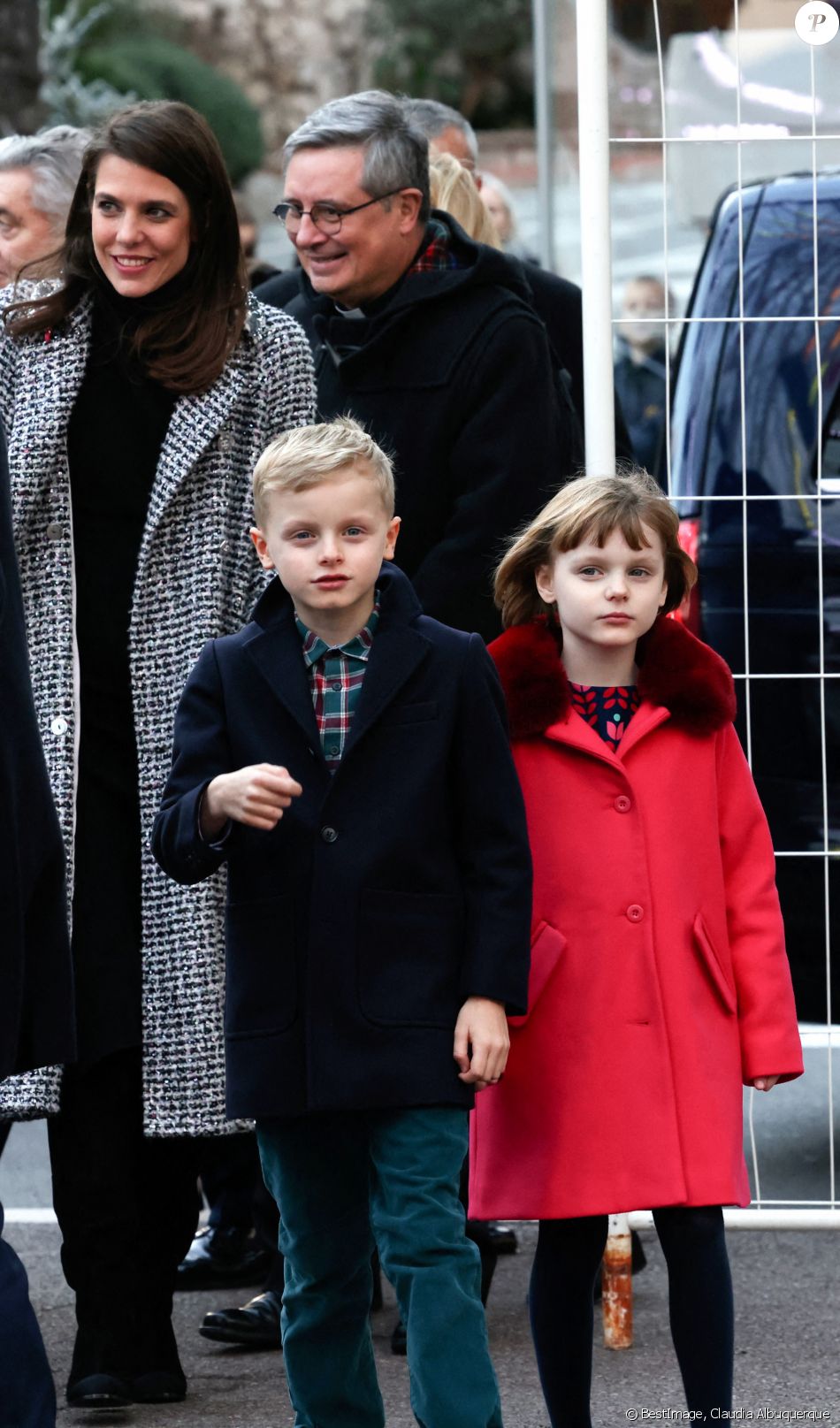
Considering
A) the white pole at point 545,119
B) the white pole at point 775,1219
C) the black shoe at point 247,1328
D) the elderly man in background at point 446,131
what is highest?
the white pole at point 545,119

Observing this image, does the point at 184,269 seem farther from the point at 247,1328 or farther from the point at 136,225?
the point at 247,1328

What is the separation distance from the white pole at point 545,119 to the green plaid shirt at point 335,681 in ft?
23.3

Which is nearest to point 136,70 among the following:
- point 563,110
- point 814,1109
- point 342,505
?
point 563,110

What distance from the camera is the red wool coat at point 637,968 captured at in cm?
341

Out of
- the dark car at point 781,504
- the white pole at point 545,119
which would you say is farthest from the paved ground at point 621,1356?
the white pole at point 545,119

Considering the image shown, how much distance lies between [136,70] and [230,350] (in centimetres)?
3060

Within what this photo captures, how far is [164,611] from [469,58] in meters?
32.7

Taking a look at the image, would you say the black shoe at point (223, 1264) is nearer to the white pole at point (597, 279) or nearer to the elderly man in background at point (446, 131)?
the white pole at point (597, 279)

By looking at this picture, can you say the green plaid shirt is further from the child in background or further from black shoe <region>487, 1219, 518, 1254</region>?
black shoe <region>487, 1219, 518, 1254</region>

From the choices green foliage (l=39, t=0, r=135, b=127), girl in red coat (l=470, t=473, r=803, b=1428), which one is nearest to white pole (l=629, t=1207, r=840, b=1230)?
girl in red coat (l=470, t=473, r=803, b=1428)

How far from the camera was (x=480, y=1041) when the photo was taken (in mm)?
3219

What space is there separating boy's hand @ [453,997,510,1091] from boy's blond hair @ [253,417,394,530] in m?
0.67

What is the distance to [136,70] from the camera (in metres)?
33.3

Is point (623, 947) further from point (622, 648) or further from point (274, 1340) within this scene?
point (274, 1340)
